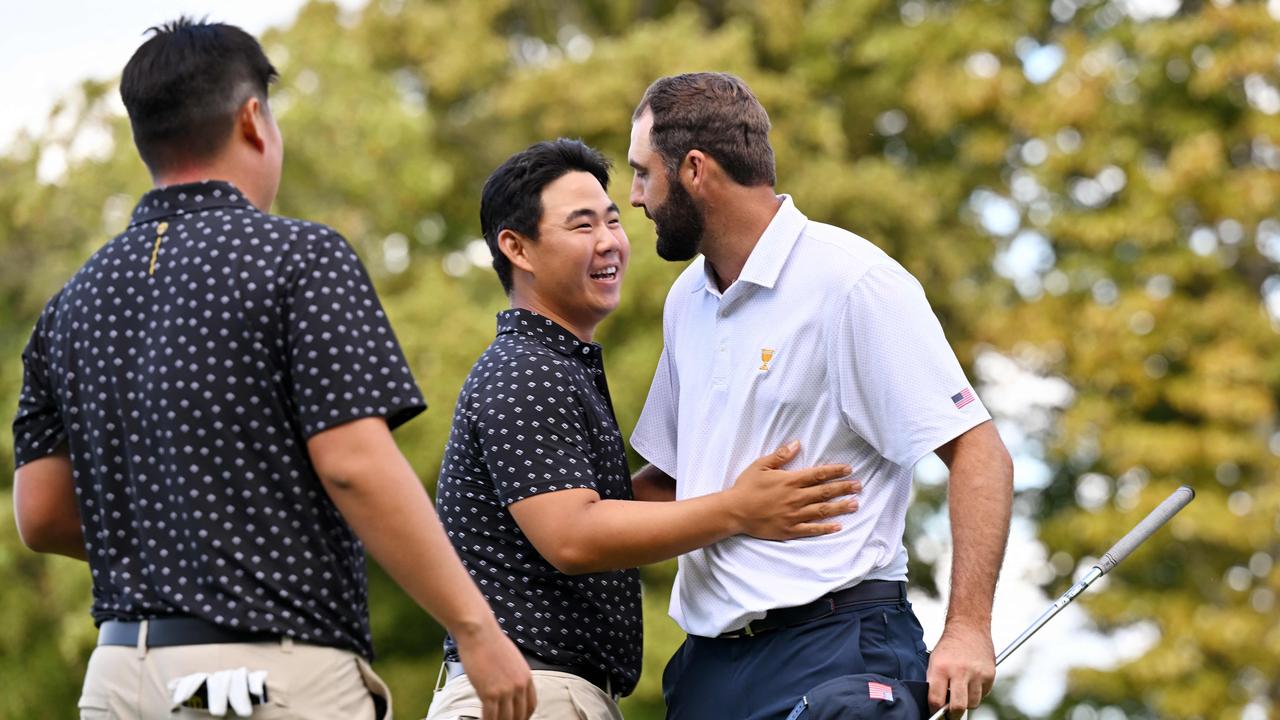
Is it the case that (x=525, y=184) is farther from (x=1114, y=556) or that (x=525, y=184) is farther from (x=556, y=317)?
(x=1114, y=556)

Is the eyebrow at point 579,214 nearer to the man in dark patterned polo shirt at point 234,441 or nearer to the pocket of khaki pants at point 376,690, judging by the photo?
the man in dark patterned polo shirt at point 234,441

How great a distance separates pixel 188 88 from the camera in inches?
109

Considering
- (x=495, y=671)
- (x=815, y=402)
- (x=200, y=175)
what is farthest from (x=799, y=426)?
(x=200, y=175)

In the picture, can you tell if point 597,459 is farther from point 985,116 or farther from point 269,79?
point 985,116

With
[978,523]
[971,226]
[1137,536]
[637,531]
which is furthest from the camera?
[971,226]

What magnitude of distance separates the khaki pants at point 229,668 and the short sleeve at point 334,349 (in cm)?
34

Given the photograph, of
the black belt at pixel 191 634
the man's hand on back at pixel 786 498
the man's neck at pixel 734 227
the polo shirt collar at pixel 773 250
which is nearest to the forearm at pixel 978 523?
the man's hand on back at pixel 786 498

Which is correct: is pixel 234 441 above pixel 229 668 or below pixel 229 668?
above

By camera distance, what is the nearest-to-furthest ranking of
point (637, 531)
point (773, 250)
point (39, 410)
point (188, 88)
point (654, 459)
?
point (188, 88) < point (39, 410) < point (637, 531) < point (773, 250) < point (654, 459)

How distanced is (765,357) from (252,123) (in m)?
1.28

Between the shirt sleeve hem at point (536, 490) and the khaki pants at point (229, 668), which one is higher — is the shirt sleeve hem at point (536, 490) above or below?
below

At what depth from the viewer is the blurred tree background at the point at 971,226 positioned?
42.6 ft

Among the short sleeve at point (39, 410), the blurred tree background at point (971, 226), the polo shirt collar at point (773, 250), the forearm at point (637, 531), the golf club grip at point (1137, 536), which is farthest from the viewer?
the blurred tree background at point (971, 226)

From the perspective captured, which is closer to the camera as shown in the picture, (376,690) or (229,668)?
(229,668)
